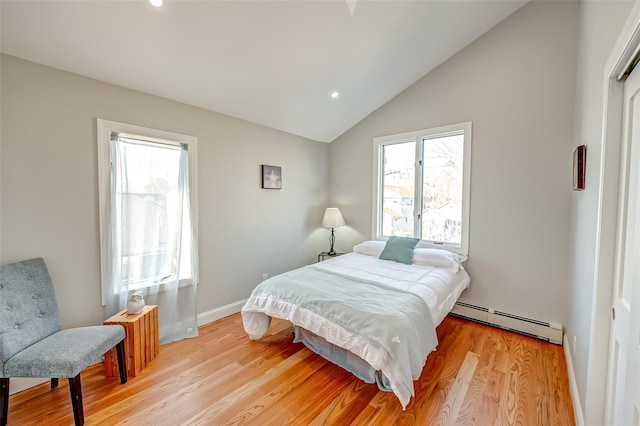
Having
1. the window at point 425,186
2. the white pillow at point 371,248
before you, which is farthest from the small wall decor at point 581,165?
the white pillow at point 371,248

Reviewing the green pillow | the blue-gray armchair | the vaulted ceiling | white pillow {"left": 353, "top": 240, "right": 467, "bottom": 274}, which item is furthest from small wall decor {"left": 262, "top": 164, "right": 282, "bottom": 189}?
the blue-gray armchair

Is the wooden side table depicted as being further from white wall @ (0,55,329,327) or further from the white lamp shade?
the white lamp shade

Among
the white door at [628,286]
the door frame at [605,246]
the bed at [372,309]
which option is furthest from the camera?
the bed at [372,309]

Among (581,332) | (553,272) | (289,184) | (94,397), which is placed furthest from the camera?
(289,184)

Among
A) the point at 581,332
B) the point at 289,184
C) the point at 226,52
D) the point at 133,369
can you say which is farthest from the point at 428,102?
the point at 133,369

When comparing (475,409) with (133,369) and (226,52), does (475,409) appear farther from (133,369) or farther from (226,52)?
(226,52)

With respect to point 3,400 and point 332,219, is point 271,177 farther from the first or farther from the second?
point 3,400

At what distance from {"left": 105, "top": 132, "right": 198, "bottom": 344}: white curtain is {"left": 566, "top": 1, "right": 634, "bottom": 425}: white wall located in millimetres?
3098

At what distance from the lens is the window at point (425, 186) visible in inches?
123

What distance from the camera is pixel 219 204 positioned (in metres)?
3.00

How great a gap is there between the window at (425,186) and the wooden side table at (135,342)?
2929mm

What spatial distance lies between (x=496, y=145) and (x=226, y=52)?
2930mm

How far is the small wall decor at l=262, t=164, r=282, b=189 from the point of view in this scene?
3.42 metres

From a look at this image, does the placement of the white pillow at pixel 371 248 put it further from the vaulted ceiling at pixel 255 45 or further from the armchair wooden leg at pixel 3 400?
the armchair wooden leg at pixel 3 400
